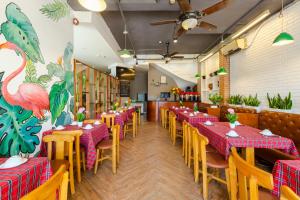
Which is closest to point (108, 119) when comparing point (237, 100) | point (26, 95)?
point (26, 95)

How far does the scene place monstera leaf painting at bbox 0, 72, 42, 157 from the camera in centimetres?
223

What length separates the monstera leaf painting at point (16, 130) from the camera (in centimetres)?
223

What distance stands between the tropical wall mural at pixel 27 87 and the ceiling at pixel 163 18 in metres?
1.82

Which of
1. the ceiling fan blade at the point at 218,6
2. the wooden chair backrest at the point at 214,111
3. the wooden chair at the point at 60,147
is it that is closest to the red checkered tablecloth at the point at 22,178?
the wooden chair at the point at 60,147

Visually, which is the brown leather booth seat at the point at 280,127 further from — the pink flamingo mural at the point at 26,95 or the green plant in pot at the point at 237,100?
the pink flamingo mural at the point at 26,95

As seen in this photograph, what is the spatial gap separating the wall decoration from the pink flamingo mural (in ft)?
3.78

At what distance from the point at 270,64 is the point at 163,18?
346 cm

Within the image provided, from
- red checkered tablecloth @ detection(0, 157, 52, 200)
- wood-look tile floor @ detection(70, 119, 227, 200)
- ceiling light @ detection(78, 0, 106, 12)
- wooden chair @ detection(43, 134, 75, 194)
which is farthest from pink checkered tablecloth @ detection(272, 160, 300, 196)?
ceiling light @ detection(78, 0, 106, 12)

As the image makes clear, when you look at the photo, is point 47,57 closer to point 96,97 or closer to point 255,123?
point 96,97

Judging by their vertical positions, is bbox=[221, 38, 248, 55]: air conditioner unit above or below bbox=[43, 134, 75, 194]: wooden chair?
above

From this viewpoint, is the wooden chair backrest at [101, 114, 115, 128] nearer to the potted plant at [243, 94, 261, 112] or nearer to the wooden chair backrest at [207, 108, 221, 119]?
the wooden chair backrest at [207, 108, 221, 119]

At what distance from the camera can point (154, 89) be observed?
37.2 feet

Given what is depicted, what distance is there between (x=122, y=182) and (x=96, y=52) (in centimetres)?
585

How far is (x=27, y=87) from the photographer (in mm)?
2611
